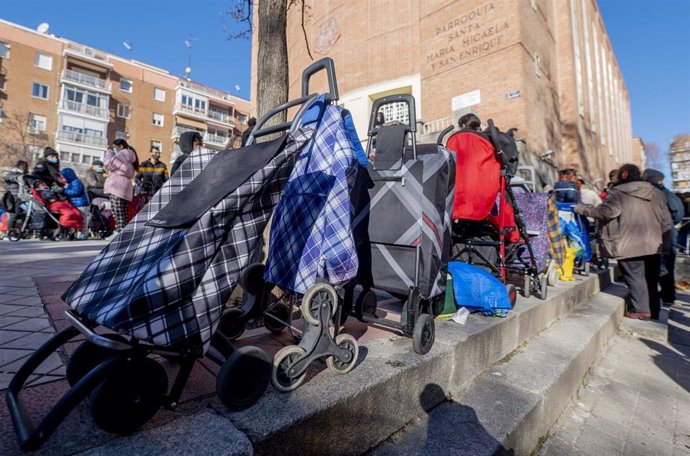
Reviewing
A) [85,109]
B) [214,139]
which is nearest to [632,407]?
[85,109]

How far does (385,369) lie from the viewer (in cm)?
148

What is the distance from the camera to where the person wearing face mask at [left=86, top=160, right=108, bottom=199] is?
9800 mm

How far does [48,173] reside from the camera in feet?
27.2

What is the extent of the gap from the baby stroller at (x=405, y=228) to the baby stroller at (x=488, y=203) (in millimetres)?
699

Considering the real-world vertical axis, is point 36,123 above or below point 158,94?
below

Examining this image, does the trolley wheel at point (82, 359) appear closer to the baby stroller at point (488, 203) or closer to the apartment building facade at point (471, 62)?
the baby stroller at point (488, 203)

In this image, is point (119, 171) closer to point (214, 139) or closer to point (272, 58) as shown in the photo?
point (272, 58)

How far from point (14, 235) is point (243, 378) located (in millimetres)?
10516

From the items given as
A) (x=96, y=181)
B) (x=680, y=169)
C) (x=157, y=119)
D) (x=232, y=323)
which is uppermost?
(x=157, y=119)

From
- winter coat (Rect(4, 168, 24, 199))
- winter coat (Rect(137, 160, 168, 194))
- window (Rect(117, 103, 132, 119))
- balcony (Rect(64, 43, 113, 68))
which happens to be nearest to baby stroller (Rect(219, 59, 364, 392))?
winter coat (Rect(137, 160, 168, 194))

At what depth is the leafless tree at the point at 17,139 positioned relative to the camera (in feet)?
92.1

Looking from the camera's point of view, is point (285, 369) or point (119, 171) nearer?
point (285, 369)

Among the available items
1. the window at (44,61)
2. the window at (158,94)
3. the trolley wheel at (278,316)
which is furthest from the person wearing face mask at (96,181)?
the window at (158,94)

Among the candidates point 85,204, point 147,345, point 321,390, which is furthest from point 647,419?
point 85,204
